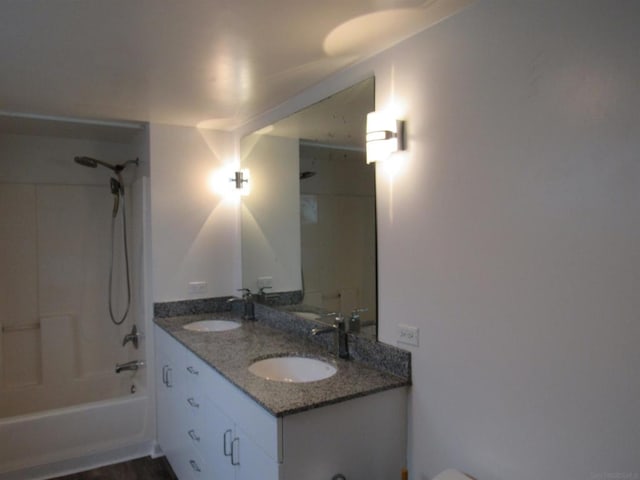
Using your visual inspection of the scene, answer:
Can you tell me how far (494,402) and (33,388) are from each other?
354cm

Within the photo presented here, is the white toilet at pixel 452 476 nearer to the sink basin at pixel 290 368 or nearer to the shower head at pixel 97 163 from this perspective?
the sink basin at pixel 290 368

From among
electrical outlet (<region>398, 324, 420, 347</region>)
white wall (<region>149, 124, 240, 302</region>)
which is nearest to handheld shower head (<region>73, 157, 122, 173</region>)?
white wall (<region>149, 124, 240, 302</region>)

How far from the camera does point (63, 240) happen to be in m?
3.61

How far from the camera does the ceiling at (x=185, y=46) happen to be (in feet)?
4.89

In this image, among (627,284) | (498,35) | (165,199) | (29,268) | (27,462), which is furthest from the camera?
(29,268)

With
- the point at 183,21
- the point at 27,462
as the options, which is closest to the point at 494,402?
the point at 183,21

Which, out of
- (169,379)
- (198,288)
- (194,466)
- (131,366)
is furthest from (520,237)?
(131,366)

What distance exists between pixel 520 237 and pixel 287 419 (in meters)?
0.96

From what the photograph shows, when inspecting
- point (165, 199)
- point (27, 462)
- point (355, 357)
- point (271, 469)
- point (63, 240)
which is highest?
point (165, 199)

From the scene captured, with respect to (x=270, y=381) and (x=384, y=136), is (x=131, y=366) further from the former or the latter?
(x=384, y=136)

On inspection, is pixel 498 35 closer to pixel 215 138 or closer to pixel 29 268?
pixel 215 138

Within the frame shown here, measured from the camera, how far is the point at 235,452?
1.81 meters

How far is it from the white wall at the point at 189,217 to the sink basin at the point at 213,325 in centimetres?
29

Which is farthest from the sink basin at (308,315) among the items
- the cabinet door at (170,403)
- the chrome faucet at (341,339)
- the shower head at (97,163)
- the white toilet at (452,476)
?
the shower head at (97,163)
